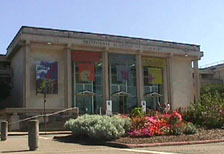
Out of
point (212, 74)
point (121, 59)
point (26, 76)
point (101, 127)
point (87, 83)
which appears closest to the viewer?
point (101, 127)

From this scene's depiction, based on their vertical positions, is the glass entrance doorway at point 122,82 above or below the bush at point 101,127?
above

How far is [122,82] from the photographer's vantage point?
51781mm

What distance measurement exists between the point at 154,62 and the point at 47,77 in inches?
661

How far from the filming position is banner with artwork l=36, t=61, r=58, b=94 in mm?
45250

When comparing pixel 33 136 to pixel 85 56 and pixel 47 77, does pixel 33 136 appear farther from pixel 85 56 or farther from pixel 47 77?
Answer: pixel 85 56

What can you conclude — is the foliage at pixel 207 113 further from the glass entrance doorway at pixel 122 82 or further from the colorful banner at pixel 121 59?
the colorful banner at pixel 121 59

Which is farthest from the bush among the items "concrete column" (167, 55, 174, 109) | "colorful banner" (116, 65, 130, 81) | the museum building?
"concrete column" (167, 55, 174, 109)

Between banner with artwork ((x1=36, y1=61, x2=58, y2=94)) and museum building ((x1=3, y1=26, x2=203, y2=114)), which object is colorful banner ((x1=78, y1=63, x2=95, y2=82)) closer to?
museum building ((x1=3, y1=26, x2=203, y2=114))

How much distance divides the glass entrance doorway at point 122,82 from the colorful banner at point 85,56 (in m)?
2.25

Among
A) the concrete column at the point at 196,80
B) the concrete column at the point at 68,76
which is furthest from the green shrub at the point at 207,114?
the concrete column at the point at 196,80

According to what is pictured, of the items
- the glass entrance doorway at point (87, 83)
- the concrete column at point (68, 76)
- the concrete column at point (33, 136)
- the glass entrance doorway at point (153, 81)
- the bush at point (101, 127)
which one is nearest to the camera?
the concrete column at point (33, 136)

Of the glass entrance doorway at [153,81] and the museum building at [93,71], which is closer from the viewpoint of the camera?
the museum building at [93,71]

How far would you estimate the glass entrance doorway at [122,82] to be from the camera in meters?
50.9

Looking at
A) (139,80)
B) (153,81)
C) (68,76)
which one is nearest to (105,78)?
(68,76)
